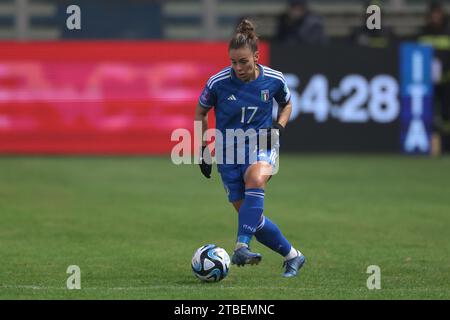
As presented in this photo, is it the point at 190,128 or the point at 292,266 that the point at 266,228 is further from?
the point at 190,128

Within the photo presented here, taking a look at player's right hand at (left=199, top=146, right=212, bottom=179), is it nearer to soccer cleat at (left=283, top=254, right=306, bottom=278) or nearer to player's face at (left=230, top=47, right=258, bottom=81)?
player's face at (left=230, top=47, right=258, bottom=81)

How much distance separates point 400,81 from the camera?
68.5ft

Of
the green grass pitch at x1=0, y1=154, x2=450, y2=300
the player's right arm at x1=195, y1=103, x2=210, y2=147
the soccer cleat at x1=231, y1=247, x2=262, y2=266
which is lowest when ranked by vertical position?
the green grass pitch at x1=0, y1=154, x2=450, y2=300

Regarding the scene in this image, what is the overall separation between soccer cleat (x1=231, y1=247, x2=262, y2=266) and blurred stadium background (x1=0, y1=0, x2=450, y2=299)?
1251 millimetres

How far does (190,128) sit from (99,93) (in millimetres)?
1744

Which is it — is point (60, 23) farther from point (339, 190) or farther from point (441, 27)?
point (339, 190)

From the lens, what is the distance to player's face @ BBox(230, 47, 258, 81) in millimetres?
8836

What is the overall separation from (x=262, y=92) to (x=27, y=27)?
1577cm

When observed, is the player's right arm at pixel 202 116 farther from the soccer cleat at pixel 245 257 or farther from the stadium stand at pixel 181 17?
the stadium stand at pixel 181 17

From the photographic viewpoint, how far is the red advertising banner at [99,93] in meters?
20.4

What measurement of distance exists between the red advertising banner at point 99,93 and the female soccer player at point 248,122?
11.4 metres

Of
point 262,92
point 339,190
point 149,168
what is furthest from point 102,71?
point 262,92

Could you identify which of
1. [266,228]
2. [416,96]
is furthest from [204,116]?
[416,96]

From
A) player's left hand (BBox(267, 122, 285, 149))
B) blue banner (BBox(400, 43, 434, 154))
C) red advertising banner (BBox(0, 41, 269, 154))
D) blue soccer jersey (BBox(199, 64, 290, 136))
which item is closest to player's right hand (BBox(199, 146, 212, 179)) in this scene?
blue soccer jersey (BBox(199, 64, 290, 136))
